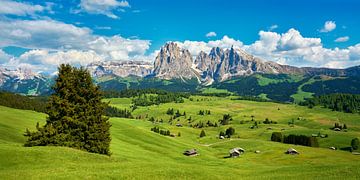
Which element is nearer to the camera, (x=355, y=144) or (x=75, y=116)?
(x=75, y=116)

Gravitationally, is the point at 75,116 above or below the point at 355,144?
above

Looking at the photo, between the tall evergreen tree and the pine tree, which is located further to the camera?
the pine tree

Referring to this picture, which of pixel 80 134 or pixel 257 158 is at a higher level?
pixel 80 134

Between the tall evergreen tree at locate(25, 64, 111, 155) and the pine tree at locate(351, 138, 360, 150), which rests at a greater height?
the tall evergreen tree at locate(25, 64, 111, 155)

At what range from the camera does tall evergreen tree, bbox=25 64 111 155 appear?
195 feet

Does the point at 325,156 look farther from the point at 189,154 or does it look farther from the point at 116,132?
the point at 116,132

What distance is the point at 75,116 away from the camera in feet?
206

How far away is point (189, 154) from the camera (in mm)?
112875

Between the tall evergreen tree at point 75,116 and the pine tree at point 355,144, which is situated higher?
the tall evergreen tree at point 75,116

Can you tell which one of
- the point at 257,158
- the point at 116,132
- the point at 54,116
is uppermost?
the point at 54,116

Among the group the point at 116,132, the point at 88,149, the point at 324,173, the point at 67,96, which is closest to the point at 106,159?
the point at 88,149

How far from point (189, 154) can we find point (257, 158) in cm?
2890

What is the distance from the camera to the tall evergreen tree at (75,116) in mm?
59312

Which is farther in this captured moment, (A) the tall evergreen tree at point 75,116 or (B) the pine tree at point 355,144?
(B) the pine tree at point 355,144
